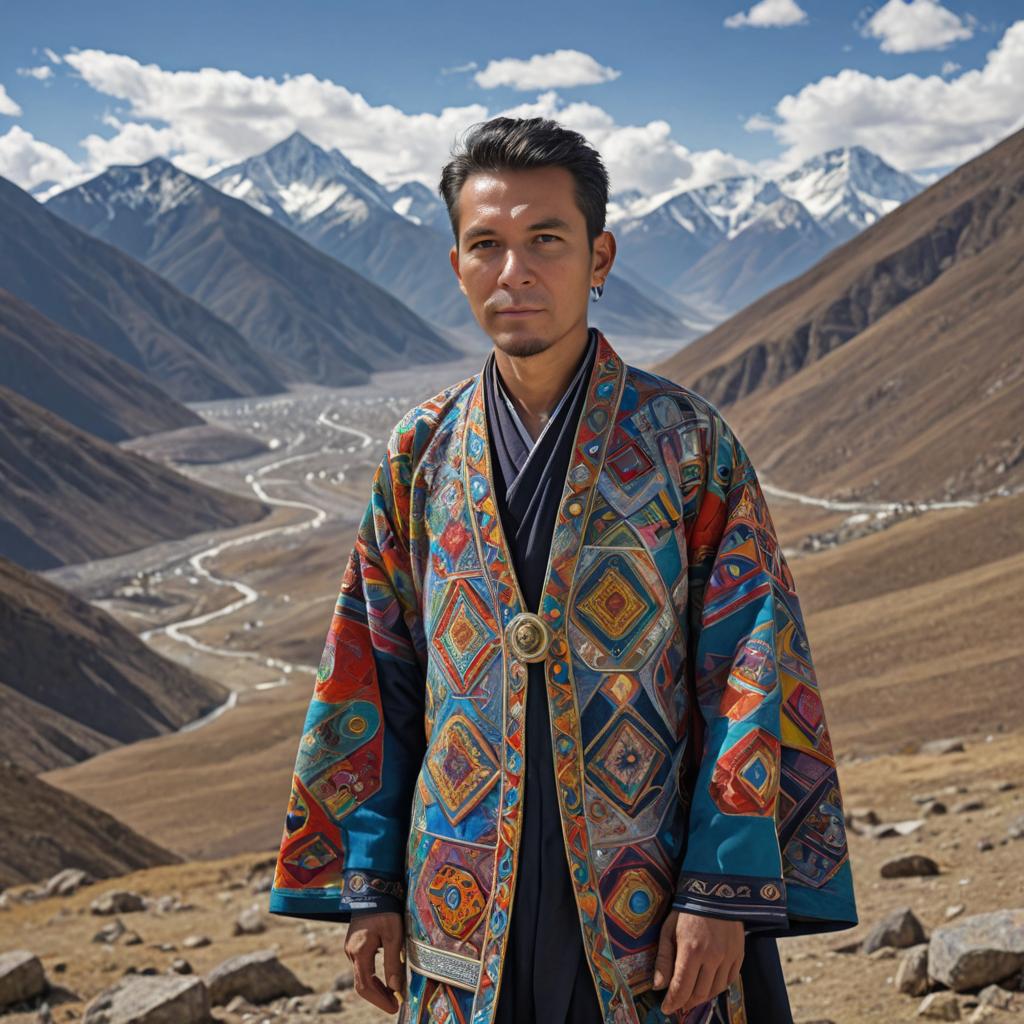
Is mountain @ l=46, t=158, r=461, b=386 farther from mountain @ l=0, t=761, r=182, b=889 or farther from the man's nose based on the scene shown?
the man's nose

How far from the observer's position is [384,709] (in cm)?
252

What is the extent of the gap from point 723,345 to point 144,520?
30417mm

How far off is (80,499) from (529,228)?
58.6 m

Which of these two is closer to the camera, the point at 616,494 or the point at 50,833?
the point at 616,494

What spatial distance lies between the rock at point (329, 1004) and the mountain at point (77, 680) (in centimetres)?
1900

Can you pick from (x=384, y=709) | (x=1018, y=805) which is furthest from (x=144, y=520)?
(x=384, y=709)

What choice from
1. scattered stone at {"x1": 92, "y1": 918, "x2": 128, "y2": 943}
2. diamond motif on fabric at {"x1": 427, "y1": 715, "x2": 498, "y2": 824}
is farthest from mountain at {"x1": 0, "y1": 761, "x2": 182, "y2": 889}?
diamond motif on fabric at {"x1": 427, "y1": 715, "x2": 498, "y2": 824}


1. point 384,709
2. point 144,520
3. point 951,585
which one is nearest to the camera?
point 384,709

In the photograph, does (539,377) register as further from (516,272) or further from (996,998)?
(996,998)

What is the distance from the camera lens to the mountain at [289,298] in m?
152

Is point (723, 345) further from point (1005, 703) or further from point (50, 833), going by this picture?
point (50, 833)

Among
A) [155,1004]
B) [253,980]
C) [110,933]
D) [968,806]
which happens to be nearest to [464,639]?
[155,1004]

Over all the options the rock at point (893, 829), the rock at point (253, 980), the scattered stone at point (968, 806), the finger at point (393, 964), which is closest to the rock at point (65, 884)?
the rock at point (253, 980)

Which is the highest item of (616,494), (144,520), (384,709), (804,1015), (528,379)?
(144,520)
